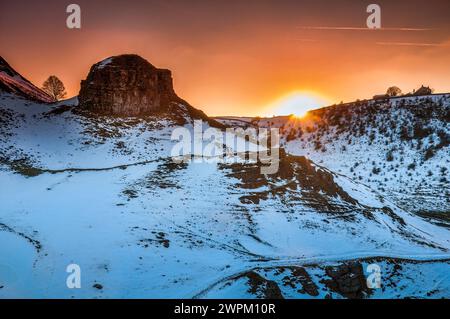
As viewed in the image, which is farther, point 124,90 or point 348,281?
point 124,90

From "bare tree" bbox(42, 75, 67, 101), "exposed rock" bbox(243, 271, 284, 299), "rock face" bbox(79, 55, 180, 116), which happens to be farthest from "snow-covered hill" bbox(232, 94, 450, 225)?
"bare tree" bbox(42, 75, 67, 101)

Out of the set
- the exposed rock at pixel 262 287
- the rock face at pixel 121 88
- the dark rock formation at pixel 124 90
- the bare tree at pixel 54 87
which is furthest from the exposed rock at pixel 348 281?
the bare tree at pixel 54 87

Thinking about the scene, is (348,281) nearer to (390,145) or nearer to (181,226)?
(181,226)

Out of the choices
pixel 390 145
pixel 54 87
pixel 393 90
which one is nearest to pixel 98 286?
pixel 390 145

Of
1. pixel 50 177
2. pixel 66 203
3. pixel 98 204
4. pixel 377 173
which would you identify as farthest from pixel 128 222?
pixel 377 173

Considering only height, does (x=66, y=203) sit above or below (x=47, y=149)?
below

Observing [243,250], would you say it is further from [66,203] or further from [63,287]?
[66,203]
